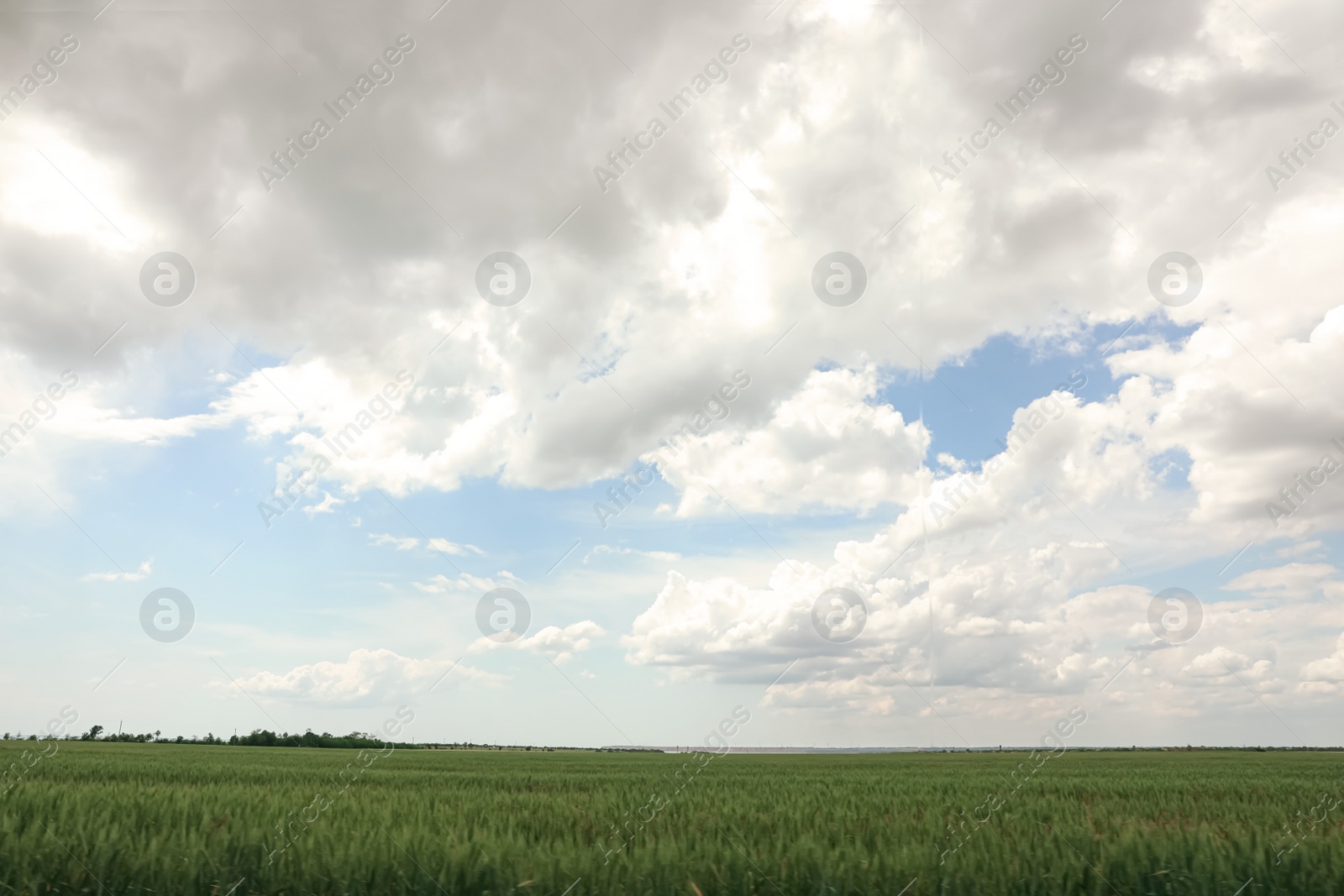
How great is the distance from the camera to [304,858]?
567 centimetres

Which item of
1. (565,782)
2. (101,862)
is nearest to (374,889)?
(101,862)

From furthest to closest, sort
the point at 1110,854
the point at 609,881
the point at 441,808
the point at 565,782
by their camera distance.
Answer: the point at 565,782, the point at 441,808, the point at 1110,854, the point at 609,881

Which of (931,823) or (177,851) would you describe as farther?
(931,823)

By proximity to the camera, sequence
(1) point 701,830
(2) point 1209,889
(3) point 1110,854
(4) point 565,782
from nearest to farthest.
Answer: (2) point 1209,889
(3) point 1110,854
(1) point 701,830
(4) point 565,782

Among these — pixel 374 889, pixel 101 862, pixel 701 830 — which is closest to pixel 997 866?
pixel 701 830

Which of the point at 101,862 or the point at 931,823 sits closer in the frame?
the point at 101,862

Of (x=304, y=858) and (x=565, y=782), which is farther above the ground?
(x=304, y=858)

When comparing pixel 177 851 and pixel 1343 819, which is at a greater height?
pixel 177 851

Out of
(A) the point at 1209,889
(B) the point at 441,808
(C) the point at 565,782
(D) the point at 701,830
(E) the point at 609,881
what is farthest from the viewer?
(C) the point at 565,782

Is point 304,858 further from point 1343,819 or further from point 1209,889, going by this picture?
point 1343,819

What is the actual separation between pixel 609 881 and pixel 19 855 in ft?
15.8

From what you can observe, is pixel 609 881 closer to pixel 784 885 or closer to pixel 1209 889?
pixel 784 885

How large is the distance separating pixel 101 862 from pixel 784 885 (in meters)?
5.13

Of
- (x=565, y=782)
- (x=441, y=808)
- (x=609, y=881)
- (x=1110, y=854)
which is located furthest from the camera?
(x=565, y=782)
